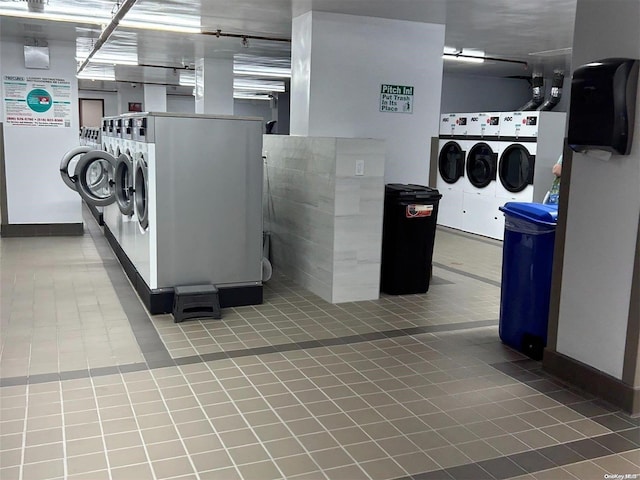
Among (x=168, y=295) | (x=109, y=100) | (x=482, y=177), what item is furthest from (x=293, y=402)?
(x=109, y=100)

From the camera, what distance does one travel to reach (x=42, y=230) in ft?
28.7

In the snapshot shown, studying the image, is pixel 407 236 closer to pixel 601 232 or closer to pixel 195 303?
pixel 195 303

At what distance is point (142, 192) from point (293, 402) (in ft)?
9.21

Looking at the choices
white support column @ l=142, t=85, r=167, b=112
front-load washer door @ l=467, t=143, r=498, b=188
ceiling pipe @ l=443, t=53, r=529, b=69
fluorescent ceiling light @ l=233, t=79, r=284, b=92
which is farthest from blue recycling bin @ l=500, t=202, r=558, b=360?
white support column @ l=142, t=85, r=167, b=112

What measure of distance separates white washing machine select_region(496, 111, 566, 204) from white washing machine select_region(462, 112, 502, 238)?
350mm

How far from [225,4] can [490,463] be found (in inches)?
203

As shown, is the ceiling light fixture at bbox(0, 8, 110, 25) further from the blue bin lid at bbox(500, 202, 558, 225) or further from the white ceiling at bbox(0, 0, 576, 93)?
the blue bin lid at bbox(500, 202, 558, 225)

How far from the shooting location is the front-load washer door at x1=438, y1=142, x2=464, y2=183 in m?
10.6

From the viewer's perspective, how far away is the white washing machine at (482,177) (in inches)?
384

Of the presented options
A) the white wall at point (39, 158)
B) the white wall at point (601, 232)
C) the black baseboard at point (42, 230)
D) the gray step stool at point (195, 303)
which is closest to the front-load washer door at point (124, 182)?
the gray step stool at point (195, 303)

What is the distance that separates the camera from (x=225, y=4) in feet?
20.6

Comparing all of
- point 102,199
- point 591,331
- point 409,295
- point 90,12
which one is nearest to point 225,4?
point 90,12

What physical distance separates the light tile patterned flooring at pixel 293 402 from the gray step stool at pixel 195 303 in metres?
0.11

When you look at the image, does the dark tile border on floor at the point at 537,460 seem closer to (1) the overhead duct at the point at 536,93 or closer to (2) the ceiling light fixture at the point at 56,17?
(2) the ceiling light fixture at the point at 56,17
